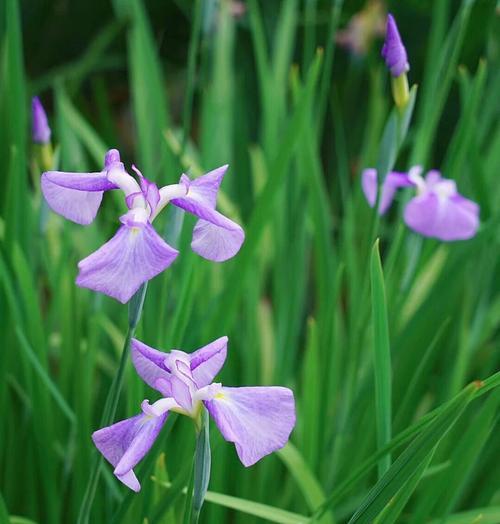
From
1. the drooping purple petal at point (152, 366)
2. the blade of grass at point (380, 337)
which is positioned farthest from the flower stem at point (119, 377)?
the blade of grass at point (380, 337)

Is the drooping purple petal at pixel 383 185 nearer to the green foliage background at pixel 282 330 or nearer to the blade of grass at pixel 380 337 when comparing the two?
the green foliage background at pixel 282 330

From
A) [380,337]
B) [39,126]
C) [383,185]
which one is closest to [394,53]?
[383,185]

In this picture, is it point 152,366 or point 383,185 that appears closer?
point 152,366

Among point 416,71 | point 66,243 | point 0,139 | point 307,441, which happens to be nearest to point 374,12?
point 416,71

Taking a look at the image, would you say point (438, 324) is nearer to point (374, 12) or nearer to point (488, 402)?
point (488, 402)

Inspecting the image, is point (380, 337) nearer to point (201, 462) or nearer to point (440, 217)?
point (201, 462)
